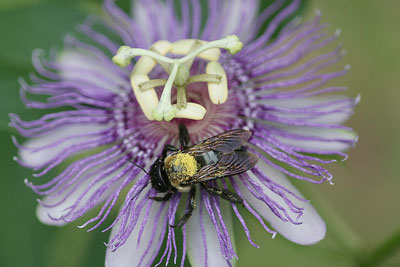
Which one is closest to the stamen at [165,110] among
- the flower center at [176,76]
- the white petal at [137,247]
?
the flower center at [176,76]

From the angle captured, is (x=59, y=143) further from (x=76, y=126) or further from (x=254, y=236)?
(x=254, y=236)

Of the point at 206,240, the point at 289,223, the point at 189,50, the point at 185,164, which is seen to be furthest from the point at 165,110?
the point at 289,223

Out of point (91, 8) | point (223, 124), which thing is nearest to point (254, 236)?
point (223, 124)

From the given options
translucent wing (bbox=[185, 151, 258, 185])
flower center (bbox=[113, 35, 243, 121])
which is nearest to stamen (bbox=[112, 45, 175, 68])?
flower center (bbox=[113, 35, 243, 121])

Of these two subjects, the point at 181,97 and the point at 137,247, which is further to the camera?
the point at 181,97

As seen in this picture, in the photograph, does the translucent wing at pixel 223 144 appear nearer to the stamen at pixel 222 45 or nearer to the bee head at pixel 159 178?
the bee head at pixel 159 178

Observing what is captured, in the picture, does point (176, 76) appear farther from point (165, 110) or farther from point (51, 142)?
point (51, 142)

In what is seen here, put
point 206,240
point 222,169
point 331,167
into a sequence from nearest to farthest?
point 222,169
point 206,240
point 331,167
